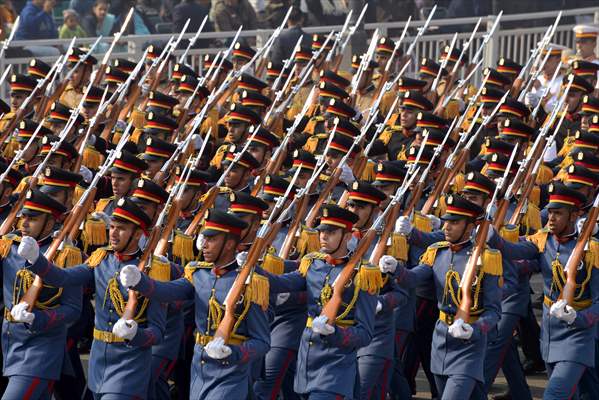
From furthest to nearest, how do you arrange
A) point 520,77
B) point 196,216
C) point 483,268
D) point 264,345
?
point 520,77, point 196,216, point 483,268, point 264,345

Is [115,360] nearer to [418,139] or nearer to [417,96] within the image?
[418,139]

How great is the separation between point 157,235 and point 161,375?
100cm

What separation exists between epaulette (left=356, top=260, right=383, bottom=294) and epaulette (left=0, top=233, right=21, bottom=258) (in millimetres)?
2121

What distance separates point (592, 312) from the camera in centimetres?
1091

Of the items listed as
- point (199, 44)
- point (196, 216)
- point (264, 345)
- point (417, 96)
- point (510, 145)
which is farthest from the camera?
point (199, 44)

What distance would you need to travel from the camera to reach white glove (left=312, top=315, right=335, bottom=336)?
33.0 feet

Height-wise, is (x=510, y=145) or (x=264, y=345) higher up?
(x=510, y=145)

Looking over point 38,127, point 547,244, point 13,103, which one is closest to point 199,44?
point 13,103

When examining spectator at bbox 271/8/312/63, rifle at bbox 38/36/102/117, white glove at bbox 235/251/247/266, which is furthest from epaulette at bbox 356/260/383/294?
spectator at bbox 271/8/312/63

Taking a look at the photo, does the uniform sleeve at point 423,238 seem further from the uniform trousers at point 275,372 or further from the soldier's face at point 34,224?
the soldier's face at point 34,224

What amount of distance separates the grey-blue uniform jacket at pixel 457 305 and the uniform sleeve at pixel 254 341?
107 cm

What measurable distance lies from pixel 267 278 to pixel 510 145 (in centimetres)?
402

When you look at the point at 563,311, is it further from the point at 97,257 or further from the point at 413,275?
the point at 97,257

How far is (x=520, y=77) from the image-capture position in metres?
16.2
